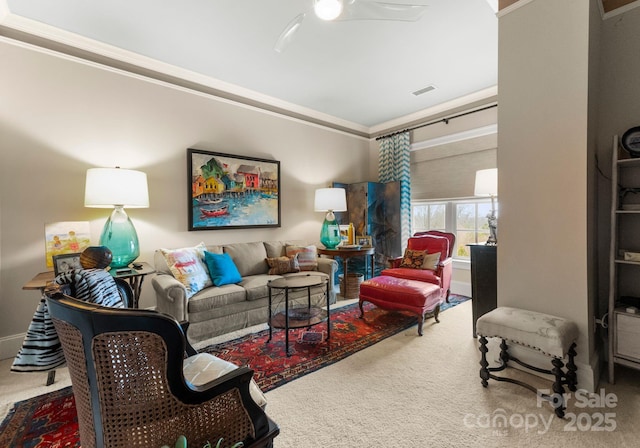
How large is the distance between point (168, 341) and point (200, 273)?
231cm

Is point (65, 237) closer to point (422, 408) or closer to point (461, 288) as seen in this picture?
point (422, 408)

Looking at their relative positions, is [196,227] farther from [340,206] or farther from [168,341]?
[168,341]

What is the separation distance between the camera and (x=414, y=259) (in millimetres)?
3725

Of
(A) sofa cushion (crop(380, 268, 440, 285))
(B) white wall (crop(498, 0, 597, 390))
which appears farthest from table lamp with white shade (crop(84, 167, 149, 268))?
(B) white wall (crop(498, 0, 597, 390))

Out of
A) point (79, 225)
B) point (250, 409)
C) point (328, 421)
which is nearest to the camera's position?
point (250, 409)

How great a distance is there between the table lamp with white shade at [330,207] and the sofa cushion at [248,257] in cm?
102

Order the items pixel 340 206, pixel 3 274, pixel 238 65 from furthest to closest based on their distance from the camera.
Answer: pixel 340 206 → pixel 238 65 → pixel 3 274

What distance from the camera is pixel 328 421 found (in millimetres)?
1689

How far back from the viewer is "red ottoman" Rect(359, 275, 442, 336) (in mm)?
2895

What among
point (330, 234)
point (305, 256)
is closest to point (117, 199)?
point (305, 256)

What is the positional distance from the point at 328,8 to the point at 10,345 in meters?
3.71

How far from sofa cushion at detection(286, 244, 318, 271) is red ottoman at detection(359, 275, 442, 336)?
0.79 meters

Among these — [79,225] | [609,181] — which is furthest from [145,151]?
[609,181]

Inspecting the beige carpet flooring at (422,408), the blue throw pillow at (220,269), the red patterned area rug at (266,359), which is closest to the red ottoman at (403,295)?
the red patterned area rug at (266,359)
